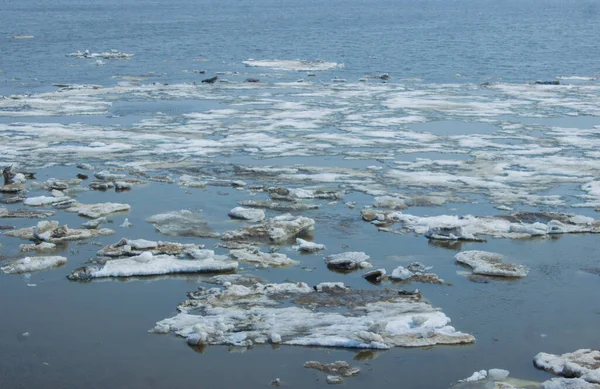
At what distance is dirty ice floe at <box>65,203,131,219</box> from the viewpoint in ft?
36.9

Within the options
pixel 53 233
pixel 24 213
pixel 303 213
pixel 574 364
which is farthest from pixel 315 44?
pixel 574 364

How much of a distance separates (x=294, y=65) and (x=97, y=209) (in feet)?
68.4

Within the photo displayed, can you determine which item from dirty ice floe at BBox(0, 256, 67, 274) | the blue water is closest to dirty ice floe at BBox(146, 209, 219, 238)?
dirty ice floe at BBox(0, 256, 67, 274)

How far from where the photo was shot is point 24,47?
37.1 metres

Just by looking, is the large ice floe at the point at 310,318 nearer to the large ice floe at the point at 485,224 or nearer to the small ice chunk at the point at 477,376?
the small ice chunk at the point at 477,376

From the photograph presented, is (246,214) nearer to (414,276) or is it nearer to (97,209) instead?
(97,209)

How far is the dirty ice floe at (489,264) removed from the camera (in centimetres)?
926

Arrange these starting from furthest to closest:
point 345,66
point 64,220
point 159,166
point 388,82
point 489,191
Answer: point 345,66, point 388,82, point 159,166, point 489,191, point 64,220

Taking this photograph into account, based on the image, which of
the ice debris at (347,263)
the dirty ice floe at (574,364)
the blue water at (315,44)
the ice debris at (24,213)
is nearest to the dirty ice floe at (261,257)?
the ice debris at (347,263)

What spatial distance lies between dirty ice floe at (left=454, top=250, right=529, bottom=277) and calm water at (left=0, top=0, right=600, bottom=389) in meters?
0.17

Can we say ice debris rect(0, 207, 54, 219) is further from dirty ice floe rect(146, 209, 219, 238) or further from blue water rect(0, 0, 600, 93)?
blue water rect(0, 0, 600, 93)

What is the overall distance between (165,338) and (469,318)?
2843 millimetres

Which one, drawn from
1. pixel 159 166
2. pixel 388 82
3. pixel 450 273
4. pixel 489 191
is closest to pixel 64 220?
pixel 159 166

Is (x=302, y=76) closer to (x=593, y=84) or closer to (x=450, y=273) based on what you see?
(x=593, y=84)
